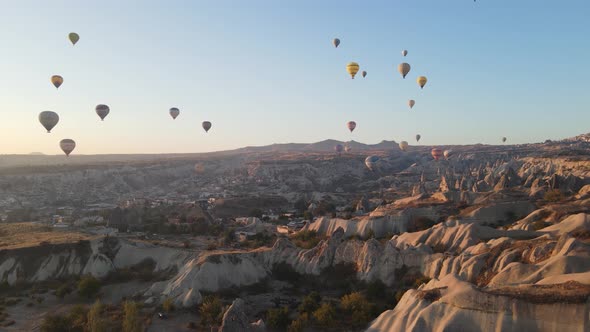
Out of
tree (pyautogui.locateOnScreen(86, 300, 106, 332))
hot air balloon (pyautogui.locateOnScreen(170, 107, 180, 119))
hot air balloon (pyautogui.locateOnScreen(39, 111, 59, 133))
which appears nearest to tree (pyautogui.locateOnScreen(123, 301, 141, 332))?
tree (pyautogui.locateOnScreen(86, 300, 106, 332))

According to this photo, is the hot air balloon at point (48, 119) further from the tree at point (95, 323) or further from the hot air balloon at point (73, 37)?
the tree at point (95, 323)

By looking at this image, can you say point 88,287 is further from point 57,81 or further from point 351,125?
point 351,125

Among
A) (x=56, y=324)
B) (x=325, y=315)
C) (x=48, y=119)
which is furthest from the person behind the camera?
(x=48, y=119)

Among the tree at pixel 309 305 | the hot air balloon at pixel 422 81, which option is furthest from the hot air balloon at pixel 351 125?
the tree at pixel 309 305

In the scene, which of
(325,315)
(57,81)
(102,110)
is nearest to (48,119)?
(57,81)

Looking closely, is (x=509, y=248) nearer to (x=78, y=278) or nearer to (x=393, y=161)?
(x=78, y=278)

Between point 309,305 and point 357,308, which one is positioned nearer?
point 357,308
